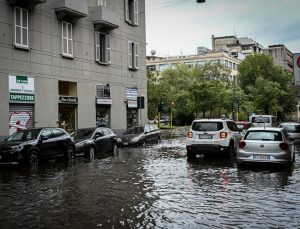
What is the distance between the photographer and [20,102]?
2291 centimetres

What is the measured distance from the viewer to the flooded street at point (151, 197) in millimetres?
6984

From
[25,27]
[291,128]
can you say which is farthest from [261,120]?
[25,27]

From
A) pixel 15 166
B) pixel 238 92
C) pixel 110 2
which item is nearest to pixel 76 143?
pixel 15 166

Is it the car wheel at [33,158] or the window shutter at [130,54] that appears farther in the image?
the window shutter at [130,54]

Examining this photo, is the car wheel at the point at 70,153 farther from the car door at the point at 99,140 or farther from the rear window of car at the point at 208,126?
the rear window of car at the point at 208,126

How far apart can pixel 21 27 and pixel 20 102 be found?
170 inches

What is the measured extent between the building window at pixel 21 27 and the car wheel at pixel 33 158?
30.4 ft

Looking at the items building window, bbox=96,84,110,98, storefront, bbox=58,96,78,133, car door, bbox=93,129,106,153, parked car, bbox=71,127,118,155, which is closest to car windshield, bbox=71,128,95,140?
parked car, bbox=71,127,118,155

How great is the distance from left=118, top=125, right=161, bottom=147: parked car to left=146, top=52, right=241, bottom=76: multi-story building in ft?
202

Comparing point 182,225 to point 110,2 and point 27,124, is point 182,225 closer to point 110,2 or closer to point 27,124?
point 27,124

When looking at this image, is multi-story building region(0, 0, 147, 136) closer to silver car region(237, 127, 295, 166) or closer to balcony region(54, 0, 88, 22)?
balcony region(54, 0, 88, 22)

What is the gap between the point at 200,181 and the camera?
1135 centimetres

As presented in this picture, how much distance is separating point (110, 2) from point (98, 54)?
473 cm

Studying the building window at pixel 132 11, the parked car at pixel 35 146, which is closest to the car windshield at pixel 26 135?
the parked car at pixel 35 146
